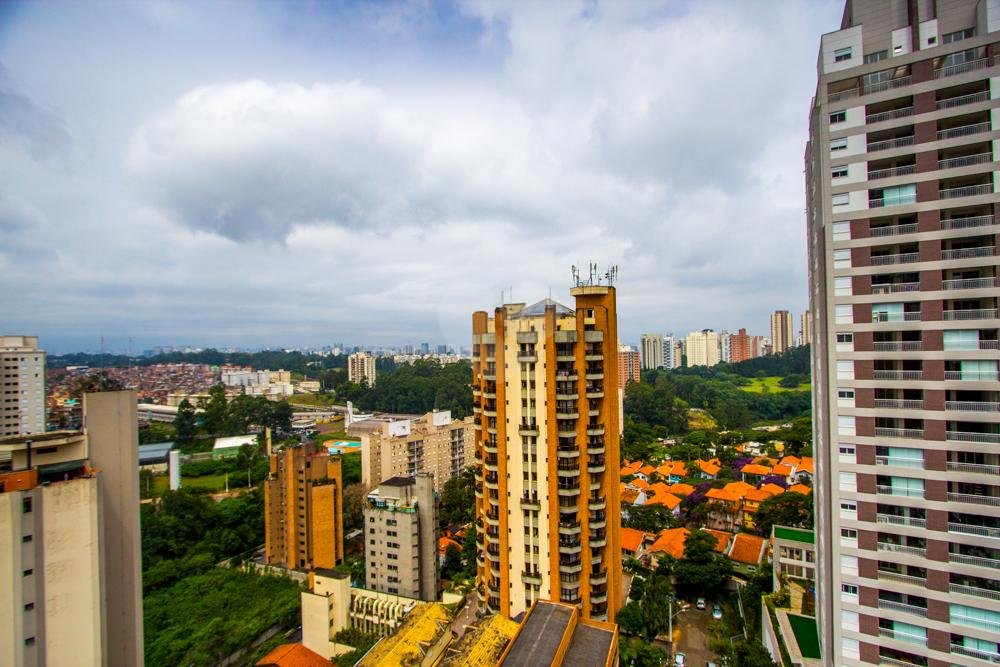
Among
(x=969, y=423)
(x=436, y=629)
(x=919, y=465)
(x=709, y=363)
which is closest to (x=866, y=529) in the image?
(x=919, y=465)

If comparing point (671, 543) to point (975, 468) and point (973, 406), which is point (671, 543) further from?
point (973, 406)

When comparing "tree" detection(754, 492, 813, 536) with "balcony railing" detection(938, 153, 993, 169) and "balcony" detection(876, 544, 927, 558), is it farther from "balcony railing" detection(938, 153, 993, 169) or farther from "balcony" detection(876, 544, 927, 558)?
"balcony railing" detection(938, 153, 993, 169)

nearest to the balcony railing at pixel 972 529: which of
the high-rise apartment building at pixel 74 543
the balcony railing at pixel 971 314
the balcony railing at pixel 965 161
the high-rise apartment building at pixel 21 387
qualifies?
the balcony railing at pixel 971 314

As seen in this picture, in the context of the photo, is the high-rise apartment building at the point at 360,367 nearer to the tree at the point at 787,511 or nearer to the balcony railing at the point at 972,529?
the tree at the point at 787,511

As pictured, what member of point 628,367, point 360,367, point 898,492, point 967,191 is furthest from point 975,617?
point 360,367

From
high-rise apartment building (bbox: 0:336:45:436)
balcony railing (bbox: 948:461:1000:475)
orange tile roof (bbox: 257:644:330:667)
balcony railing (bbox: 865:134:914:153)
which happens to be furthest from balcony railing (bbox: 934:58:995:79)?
high-rise apartment building (bbox: 0:336:45:436)
